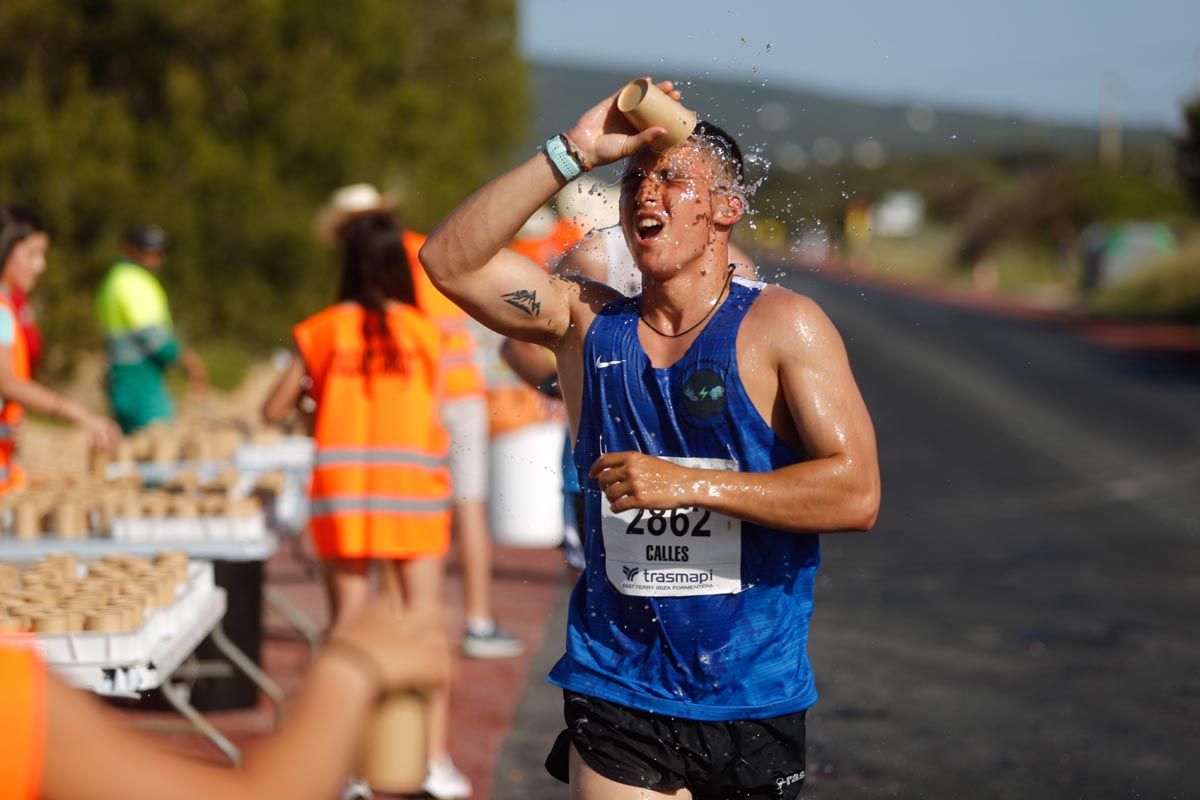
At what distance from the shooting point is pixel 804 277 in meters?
3.66

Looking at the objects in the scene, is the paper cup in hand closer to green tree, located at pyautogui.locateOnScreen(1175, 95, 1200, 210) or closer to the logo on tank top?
the logo on tank top


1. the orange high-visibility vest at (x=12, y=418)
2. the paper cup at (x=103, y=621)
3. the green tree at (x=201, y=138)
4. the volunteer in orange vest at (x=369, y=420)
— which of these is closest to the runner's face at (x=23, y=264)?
the orange high-visibility vest at (x=12, y=418)

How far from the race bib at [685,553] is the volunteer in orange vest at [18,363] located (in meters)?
3.43

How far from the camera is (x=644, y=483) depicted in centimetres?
302

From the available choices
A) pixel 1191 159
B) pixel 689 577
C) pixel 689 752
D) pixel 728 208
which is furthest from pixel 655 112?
pixel 1191 159

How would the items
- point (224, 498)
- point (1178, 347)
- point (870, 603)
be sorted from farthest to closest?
1. point (1178, 347)
2. point (870, 603)
3. point (224, 498)

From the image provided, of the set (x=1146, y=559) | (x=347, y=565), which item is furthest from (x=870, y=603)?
(x=347, y=565)

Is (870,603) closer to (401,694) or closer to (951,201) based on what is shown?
(401,694)

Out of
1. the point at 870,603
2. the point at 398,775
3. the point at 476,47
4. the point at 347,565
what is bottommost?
the point at 870,603

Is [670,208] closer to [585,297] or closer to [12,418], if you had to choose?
[585,297]

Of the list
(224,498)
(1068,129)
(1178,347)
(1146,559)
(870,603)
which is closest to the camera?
(224,498)

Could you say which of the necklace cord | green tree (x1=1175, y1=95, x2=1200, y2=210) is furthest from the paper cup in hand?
green tree (x1=1175, y1=95, x2=1200, y2=210)

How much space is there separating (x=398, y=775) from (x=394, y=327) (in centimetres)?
404

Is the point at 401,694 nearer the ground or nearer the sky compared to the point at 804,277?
nearer the ground
